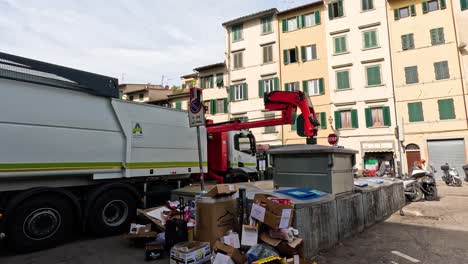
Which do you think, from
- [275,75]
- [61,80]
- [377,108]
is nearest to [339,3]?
[275,75]

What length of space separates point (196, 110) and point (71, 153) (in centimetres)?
257

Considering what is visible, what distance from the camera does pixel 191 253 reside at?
4.05 m

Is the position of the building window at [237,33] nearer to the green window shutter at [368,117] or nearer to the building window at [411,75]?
the green window shutter at [368,117]

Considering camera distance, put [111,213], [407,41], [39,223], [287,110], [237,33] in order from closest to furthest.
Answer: [39,223], [111,213], [287,110], [407,41], [237,33]

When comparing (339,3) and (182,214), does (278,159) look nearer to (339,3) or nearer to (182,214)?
(182,214)

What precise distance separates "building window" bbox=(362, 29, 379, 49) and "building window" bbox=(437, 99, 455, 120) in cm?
619

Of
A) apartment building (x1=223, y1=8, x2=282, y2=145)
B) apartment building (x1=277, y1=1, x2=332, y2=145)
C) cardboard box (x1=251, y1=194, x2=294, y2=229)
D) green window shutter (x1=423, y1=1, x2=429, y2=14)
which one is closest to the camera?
cardboard box (x1=251, y1=194, x2=294, y2=229)

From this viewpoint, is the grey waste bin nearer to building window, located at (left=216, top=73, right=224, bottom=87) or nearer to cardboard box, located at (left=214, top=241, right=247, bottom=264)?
cardboard box, located at (left=214, top=241, right=247, bottom=264)

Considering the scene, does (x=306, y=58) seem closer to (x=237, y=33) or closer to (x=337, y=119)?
(x=337, y=119)

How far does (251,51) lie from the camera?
2719 centimetres

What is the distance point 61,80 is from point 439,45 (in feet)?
76.4

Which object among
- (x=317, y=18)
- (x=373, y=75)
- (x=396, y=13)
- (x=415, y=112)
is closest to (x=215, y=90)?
(x=317, y=18)

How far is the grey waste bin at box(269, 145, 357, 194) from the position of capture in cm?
562

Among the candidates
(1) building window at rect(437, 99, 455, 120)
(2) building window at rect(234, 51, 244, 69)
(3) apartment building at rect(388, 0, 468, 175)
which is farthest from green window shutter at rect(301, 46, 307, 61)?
(1) building window at rect(437, 99, 455, 120)
